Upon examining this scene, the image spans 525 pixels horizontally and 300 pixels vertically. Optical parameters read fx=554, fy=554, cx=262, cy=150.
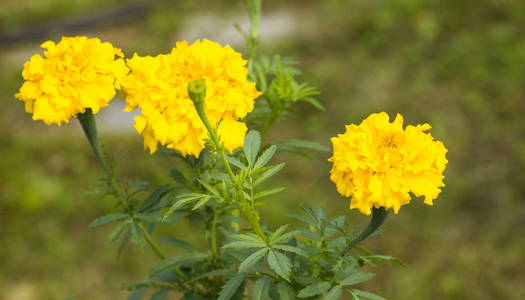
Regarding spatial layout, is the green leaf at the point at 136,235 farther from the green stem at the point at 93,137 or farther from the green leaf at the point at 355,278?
the green leaf at the point at 355,278

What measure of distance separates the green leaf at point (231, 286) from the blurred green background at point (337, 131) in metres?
1.40

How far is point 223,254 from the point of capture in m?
1.25

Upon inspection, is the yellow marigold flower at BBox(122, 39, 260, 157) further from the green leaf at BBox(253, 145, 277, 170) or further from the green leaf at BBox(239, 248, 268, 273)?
the green leaf at BBox(239, 248, 268, 273)

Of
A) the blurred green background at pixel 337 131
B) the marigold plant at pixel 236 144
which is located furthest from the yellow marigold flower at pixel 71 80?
the blurred green background at pixel 337 131

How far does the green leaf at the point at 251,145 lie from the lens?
1085 mm

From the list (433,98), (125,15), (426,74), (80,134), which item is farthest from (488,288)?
(125,15)

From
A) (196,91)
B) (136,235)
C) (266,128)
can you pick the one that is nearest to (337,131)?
(266,128)

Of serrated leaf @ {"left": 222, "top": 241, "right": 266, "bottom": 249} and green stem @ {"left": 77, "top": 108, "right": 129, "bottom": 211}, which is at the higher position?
green stem @ {"left": 77, "top": 108, "right": 129, "bottom": 211}

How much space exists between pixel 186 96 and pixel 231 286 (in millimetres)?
381

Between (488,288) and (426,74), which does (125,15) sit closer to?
(426,74)

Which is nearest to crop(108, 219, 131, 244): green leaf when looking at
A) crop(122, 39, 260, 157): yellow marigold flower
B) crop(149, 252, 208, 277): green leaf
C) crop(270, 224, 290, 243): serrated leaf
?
crop(149, 252, 208, 277): green leaf

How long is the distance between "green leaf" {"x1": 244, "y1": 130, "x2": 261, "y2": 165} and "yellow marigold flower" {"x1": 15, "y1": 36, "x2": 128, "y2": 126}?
28 cm

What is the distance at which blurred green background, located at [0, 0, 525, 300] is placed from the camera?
2918mm

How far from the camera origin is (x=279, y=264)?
1002 millimetres
